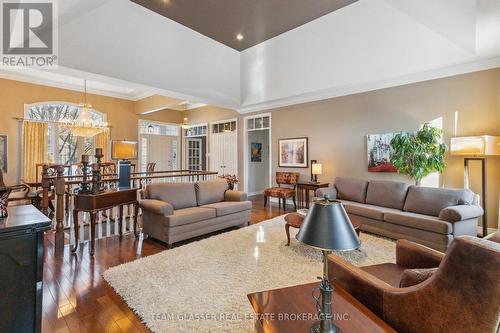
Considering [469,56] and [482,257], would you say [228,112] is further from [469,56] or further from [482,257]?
[482,257]

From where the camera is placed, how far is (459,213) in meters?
3.17

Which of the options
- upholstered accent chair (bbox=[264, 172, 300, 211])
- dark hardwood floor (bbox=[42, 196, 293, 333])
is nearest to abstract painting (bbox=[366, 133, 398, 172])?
upholstered accent chair (bbox=[264, 172, 300, 211])

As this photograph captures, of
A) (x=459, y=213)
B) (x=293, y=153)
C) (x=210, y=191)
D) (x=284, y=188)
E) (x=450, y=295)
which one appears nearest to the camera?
(x=450, y=295)

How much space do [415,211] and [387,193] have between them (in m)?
0.55

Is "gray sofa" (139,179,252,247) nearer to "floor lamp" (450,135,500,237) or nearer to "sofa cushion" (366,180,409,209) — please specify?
"sofa cushion" (366,180,409,209)

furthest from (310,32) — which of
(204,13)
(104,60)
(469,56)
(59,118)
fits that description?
(59,118)

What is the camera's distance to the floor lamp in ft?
11.7

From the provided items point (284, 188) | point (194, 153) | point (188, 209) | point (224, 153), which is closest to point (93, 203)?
point (188, 209)

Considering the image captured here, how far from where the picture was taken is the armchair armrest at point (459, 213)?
318 centimetres

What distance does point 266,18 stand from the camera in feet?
16.5

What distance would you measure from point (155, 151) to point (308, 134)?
5888mm

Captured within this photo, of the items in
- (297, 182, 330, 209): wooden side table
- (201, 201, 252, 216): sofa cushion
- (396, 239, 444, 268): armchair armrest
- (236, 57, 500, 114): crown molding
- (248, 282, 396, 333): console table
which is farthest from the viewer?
(297, 182, 330, 209): wooden side table

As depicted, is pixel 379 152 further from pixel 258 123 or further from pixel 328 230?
pixel 328 230

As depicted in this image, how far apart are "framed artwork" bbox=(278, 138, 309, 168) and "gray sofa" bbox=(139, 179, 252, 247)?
2.57 m
